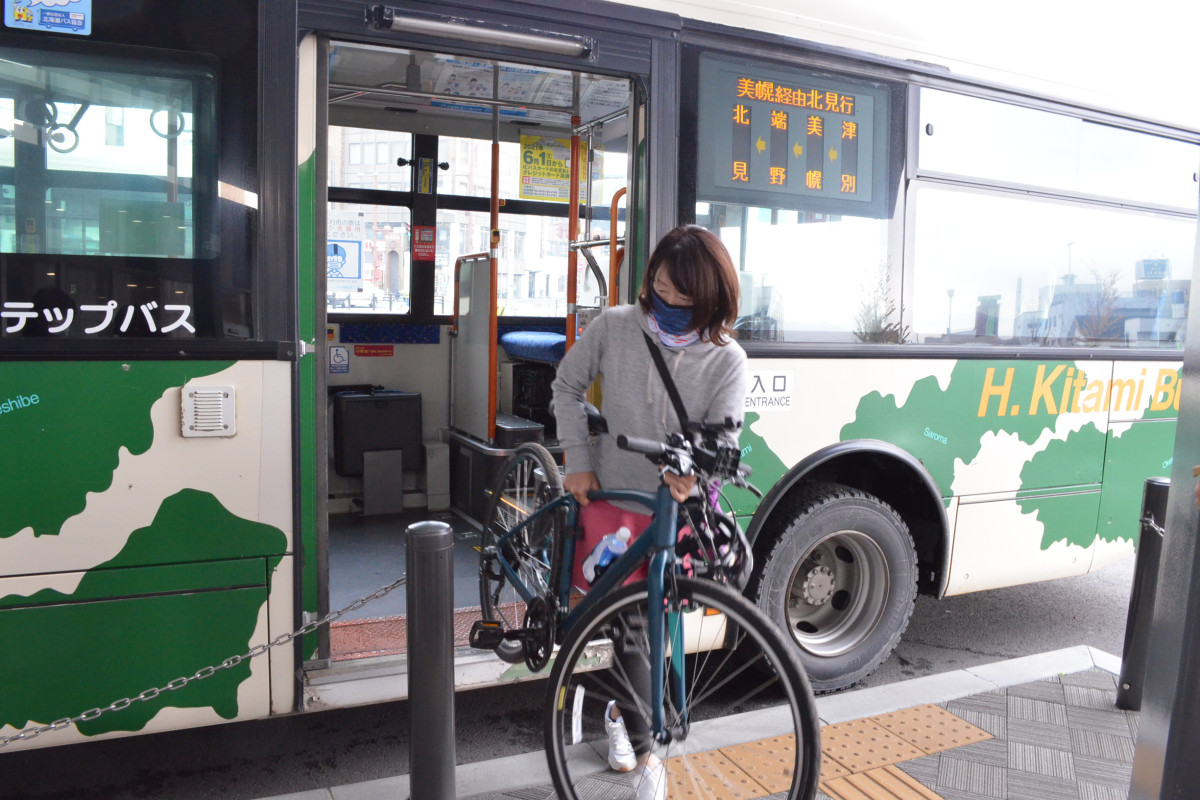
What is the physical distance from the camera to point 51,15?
2641 millimetres

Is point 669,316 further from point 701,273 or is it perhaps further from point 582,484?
point 582,484

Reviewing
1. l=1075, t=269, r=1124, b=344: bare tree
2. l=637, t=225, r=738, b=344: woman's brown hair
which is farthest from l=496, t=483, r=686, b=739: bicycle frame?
l=1075, t=269, r=1124, b=344: bare tree

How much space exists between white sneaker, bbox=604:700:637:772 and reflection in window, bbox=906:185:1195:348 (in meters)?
2.10

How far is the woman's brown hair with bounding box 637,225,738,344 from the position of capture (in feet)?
8.72

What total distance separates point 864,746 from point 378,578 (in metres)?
2.45

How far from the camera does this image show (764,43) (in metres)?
3.65

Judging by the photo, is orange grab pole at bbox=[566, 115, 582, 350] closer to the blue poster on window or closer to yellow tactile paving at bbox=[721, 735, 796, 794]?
yellow tactile paving at bbox=[721, 735, 796, 794]

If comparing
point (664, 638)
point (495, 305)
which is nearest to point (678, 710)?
point (664, 638)

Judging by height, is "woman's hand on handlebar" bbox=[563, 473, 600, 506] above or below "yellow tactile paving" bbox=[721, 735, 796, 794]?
above

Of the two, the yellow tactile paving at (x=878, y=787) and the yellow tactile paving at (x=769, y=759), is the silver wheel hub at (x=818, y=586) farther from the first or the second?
the yellow tactile paving at (x=878, y=787)

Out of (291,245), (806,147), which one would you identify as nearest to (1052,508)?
(806,147)

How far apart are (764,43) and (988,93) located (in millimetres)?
1219

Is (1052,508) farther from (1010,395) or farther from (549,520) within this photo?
(549,520)

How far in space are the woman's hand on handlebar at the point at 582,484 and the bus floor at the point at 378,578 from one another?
820 mm
